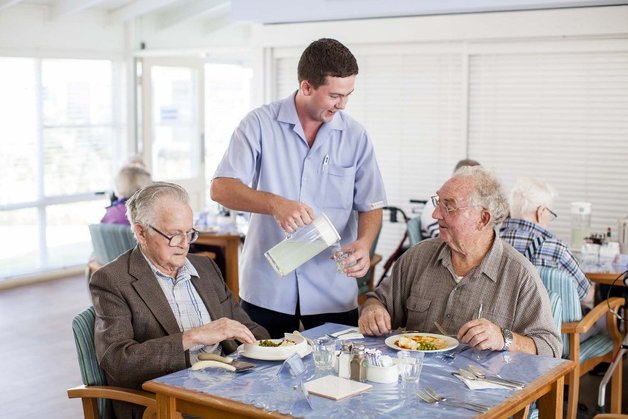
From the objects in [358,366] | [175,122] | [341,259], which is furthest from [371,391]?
[175,122]

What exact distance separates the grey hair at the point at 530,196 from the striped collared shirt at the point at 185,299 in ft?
6.43

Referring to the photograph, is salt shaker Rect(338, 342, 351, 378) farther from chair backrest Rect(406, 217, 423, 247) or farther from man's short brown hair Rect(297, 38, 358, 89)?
chair backrest Rect(406, 217, 423, 247)

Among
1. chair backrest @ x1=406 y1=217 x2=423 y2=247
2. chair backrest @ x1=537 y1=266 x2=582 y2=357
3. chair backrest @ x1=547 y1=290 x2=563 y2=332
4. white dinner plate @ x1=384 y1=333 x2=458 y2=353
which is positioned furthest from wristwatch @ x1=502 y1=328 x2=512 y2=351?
chair backrest @ x1=406 y1=217 x2=423 y2=247

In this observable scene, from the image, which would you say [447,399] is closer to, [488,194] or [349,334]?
[349,334]

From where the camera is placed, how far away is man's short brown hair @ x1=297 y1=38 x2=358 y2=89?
3023 millimetres

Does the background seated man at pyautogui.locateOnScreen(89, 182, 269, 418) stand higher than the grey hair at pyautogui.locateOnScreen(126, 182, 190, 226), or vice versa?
the grey hair at pyautogui.locateOnScreen(126, 182, 190, 226)

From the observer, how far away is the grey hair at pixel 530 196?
4398mm

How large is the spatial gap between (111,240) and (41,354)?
3.04ft

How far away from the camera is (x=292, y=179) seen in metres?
3.32

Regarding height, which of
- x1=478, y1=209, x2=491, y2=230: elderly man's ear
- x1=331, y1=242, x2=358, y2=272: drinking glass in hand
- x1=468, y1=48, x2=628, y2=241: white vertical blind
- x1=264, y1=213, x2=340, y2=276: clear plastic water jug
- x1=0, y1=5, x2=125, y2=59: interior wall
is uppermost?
x1=0, y1=5, x2=125, y2=59: interior wall

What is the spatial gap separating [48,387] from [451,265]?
283 centimetres

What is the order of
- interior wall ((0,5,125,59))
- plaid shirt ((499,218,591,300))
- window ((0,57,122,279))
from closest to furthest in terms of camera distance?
plaid shirt ((499,218,591,300)), interior wall ((0,5,125,59)), window ((0,57,122,279))

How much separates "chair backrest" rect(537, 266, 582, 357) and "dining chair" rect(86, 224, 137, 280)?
7.96 ft

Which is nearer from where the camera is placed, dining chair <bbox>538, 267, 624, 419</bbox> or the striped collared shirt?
the striped collared shirt
